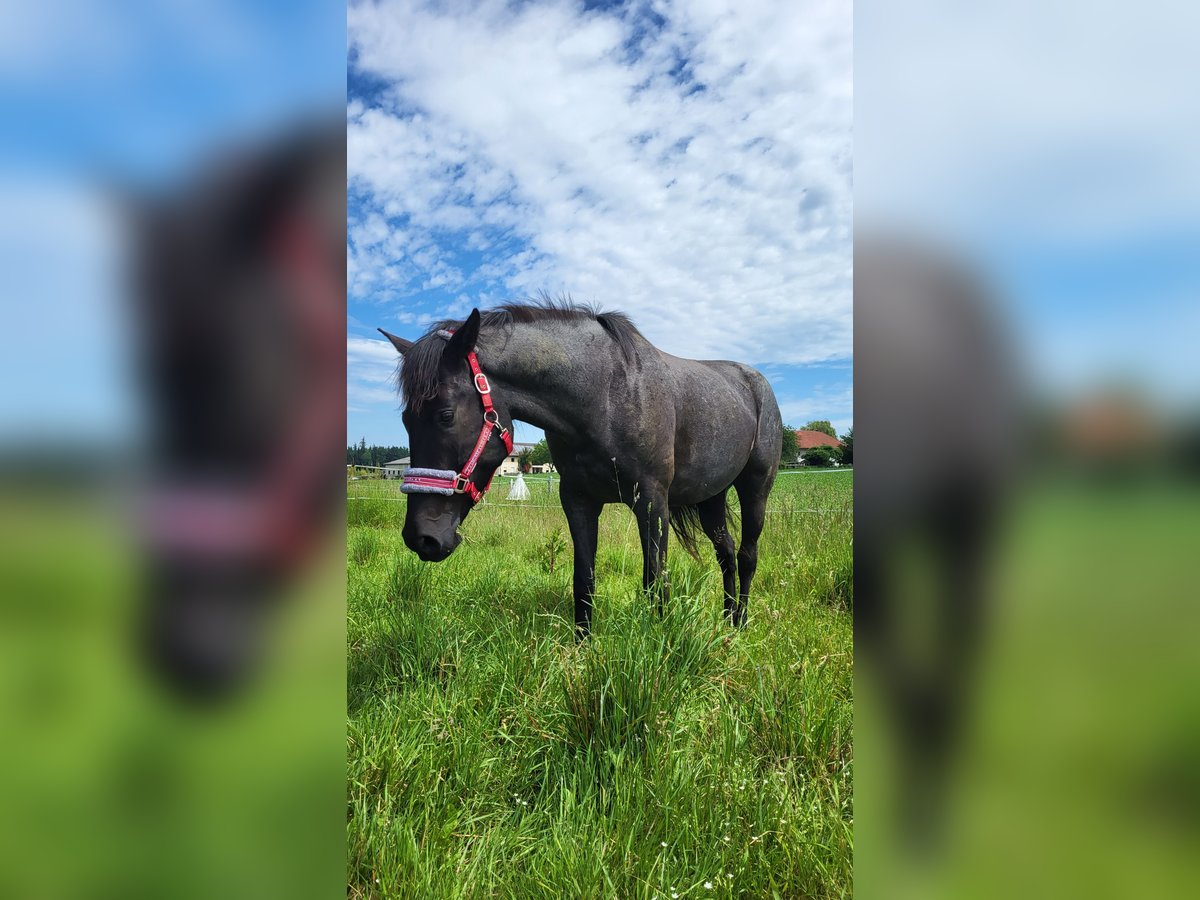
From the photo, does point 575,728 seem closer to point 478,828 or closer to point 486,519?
point 478,828

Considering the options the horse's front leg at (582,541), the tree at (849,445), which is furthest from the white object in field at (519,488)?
the horse's front leg at (582,541)

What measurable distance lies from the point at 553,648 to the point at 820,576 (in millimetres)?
3090

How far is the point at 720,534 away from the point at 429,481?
383cm

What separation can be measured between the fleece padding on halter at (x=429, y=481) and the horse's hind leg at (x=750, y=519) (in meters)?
3.64

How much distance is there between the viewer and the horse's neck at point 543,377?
3.94 m

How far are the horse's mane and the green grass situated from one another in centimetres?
145

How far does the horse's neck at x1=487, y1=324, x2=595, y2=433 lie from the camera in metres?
3.94

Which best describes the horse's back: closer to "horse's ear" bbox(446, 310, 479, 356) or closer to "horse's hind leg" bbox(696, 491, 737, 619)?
"horse's hind leg" bbox(696, 491, 737, 619)

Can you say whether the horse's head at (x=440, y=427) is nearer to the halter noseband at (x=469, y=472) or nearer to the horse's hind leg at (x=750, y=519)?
the halter noseband at (x=469, y=472)

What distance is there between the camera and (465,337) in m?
3.68

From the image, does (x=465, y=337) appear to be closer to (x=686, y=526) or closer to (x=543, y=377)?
(x=543, y=377)

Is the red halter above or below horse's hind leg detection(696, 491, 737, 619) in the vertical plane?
above
